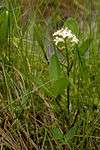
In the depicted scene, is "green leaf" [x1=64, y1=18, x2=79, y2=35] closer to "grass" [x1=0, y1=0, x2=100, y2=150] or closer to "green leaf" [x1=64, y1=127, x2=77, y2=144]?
"grass" [x1=0, y1=0, x2=100, y2=150]

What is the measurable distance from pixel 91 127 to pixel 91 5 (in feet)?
1.47

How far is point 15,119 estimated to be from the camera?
64.6 inches

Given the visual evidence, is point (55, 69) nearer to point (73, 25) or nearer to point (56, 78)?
point (56, 78)

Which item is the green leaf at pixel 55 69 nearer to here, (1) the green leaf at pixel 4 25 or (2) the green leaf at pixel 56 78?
(2) the green leaf at pixel 56 78

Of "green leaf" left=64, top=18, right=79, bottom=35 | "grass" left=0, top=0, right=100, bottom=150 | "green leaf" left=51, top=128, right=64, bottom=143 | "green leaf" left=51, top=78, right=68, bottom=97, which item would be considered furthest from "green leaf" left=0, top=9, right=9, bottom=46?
"green leaf" left=51, top=128, right=64, bottom=143

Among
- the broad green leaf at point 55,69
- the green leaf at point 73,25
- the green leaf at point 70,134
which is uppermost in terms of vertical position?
the green leaf at point 73,25

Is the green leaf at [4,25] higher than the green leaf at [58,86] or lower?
higher

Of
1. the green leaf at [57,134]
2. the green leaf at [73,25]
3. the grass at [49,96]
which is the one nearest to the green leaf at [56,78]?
the grass at [49,96]

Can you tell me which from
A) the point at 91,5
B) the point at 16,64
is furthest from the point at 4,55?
the point at 91,5

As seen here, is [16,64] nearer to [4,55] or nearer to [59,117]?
[4,55]

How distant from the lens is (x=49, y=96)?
1.72 metres

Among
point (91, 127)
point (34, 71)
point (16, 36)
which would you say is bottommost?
point (91, 127)

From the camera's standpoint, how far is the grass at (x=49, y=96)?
158 centimetres

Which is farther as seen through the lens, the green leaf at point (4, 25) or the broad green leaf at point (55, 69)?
the green leaf at point (4, 25)
